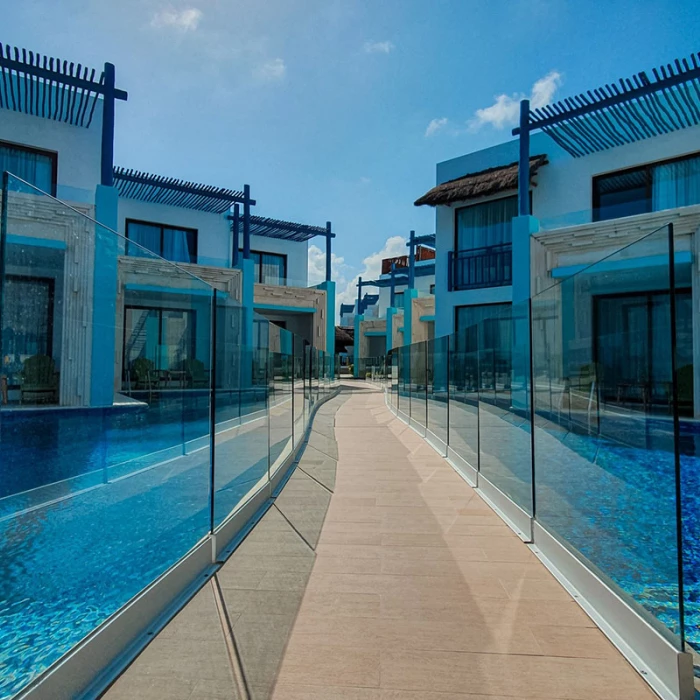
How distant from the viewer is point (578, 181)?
1341 centimetres

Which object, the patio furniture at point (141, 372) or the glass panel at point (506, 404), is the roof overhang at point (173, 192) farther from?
the glass panel at point (506, 404)

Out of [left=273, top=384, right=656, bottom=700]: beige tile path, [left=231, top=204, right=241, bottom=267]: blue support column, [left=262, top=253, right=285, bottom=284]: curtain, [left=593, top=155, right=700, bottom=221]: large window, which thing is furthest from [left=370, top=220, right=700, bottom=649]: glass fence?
[left=262, top=253, right=285, bottom=284]: curtain

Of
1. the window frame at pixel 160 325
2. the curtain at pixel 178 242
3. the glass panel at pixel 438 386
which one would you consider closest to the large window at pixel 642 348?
the window frame at pixel 160 325

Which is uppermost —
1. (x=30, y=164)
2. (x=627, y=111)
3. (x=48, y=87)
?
(x=48, y=87)

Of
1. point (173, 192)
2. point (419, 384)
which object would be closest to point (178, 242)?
point (173, 192)

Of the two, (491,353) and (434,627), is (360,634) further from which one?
(491,353)

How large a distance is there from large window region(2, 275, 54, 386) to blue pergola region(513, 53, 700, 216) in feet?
38.2

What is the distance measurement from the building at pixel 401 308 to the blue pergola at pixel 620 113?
32.0 ft

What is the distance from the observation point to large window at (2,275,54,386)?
1.77 metres

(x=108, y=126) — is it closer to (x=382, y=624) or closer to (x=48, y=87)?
(x=48, y=87)

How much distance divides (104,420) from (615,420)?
4.61 meters

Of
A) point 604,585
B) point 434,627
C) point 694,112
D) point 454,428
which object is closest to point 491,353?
point 454,428

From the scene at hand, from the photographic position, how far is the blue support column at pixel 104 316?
2998 millimetres

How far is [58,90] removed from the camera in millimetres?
11773
